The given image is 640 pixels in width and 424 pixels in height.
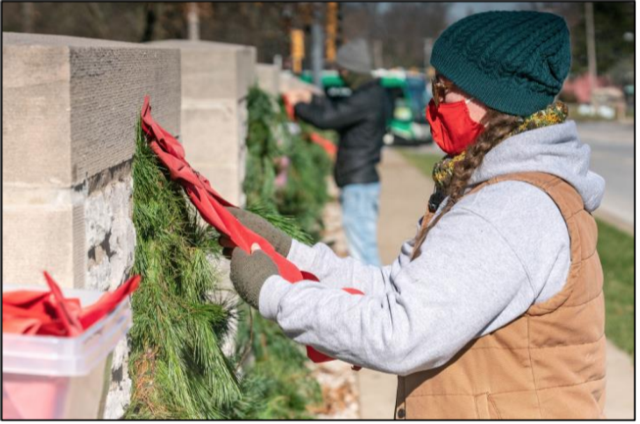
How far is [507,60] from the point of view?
1.99 m

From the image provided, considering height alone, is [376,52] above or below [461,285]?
above

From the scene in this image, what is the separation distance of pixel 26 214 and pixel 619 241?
26.8 feet

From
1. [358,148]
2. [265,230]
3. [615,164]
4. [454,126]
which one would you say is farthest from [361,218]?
[615,164]

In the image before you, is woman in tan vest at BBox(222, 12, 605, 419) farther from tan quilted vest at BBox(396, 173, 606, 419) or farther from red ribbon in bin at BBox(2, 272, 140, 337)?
red ribbon in bin at BBox(2, 272, 140, 337)

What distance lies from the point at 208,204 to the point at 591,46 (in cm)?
4387

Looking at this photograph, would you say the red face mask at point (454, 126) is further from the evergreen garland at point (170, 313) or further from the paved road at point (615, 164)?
the paved road at point (615, 164)

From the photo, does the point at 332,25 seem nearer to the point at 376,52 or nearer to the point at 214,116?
the point at 376,52

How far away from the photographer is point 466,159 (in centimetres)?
206

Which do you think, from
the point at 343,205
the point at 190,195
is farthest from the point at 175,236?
the point at 343,205

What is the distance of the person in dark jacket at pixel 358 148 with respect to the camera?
6.92 meters

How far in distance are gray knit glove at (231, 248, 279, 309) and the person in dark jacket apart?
4835 mm

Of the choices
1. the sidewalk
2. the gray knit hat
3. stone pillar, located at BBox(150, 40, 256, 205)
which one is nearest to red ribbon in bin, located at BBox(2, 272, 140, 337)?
the sidewalk

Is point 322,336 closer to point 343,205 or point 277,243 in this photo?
point 277,243

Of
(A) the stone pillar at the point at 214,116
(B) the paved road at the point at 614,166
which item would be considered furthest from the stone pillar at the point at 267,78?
(B) the paved road at the point at 614,166
